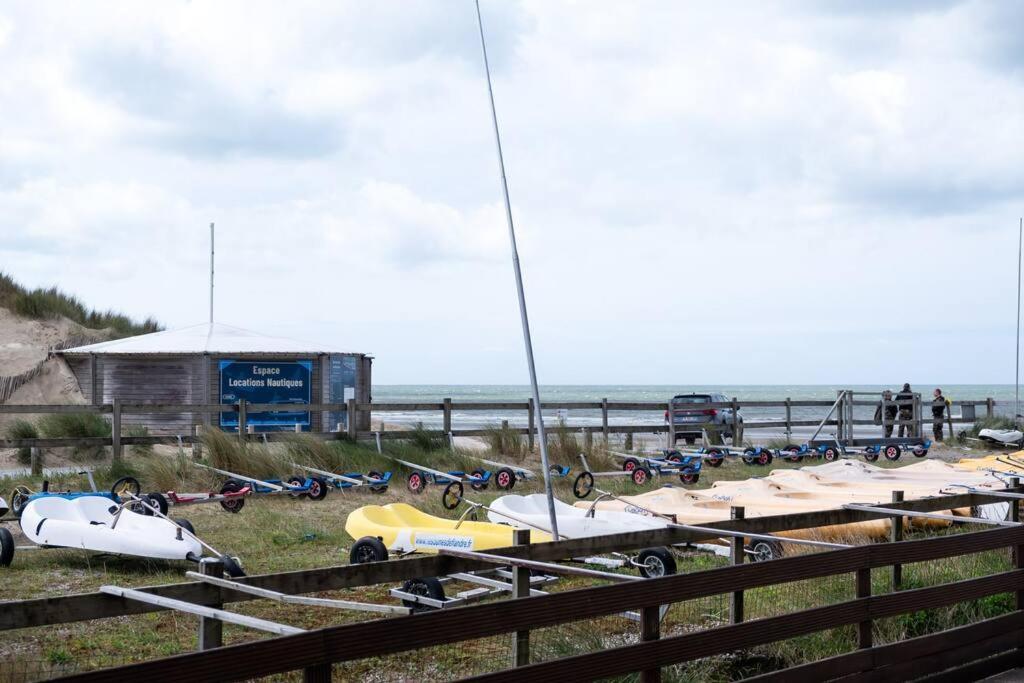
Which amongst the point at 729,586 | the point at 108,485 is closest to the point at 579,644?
the point at 729,586

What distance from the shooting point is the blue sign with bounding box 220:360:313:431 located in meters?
22.9

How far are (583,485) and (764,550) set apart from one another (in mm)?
5824

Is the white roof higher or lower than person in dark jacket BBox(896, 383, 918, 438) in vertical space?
higher

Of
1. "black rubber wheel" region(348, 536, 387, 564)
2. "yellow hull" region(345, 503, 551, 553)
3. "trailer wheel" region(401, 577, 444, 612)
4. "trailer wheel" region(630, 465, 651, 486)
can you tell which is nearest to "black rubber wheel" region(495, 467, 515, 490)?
"trailer wheel" region(630, 465, 651, 486)

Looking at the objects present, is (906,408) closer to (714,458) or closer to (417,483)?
(714,458)

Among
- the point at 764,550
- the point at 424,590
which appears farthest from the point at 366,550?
the point at 764,550

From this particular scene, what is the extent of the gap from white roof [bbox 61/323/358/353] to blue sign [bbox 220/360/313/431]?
31cm

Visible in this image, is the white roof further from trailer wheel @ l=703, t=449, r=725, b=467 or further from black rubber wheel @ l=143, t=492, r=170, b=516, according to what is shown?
black rubber wheel @ l=143, t=492, r=170, b=516

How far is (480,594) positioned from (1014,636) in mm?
3272

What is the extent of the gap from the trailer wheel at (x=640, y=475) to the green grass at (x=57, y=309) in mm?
21216

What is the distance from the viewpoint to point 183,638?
6.35m

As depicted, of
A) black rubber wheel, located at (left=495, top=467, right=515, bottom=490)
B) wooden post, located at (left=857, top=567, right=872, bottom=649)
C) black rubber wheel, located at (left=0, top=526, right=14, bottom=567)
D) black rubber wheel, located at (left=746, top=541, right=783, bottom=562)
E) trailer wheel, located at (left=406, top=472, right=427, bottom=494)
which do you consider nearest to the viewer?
wooden post, located at (left=857, top=567, right=872, bottom=649)

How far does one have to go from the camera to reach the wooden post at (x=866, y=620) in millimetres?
5102

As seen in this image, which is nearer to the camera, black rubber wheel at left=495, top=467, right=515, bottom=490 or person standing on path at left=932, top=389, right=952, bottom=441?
black rubber wheel at left=495, top=467, right=515, bottom=490
